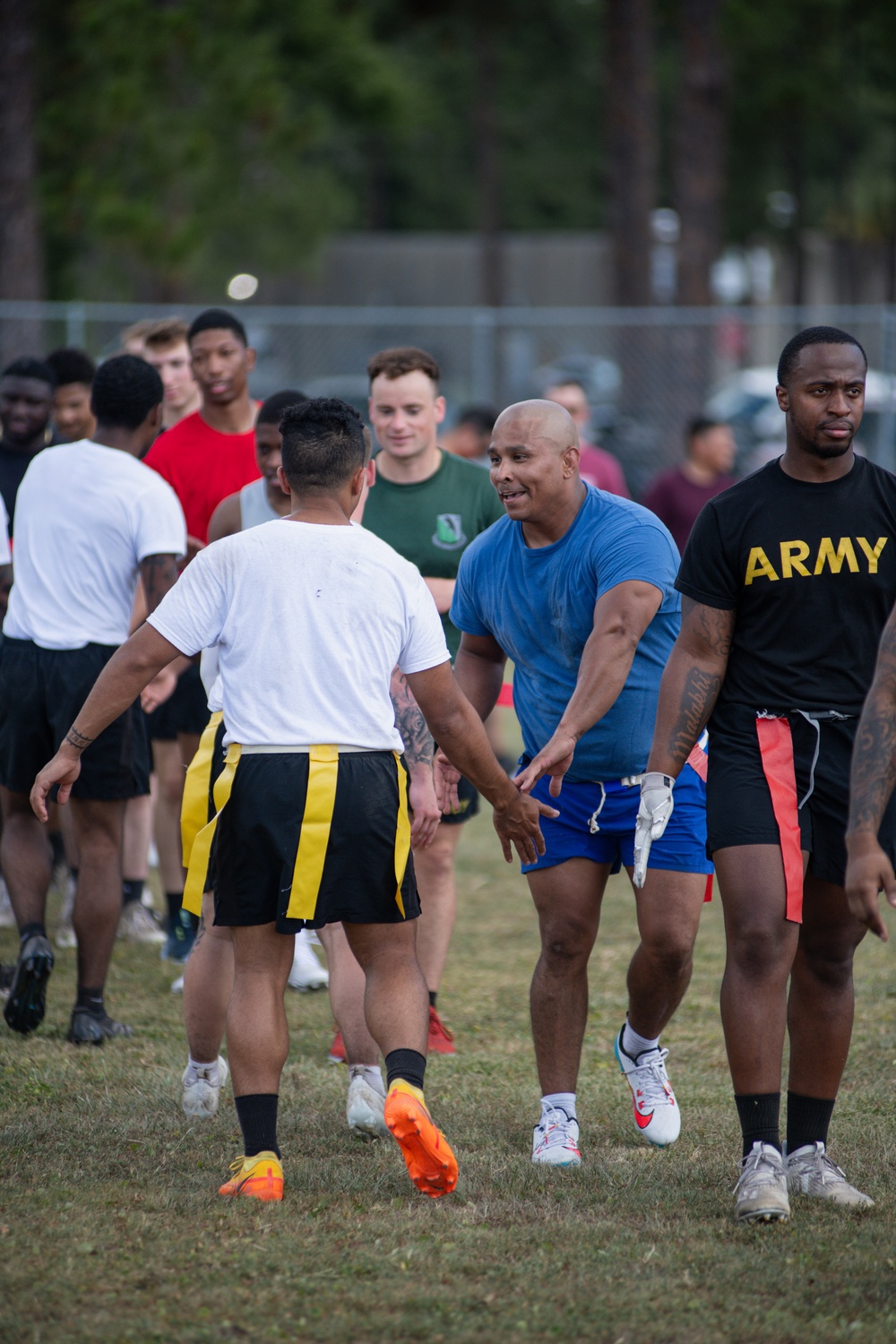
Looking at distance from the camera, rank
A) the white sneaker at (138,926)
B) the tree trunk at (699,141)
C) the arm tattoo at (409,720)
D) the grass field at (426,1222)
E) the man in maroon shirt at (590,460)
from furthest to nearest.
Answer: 1. the tree trunk at (699,141)
2. the man in maroon shirt at (590,460)
3. the white sneaker at (138,926)
4. the arm tattoo at (409,720)
5. the grass field at (426,1222)

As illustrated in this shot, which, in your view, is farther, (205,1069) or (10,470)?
(10,470)

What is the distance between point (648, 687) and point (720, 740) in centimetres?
57

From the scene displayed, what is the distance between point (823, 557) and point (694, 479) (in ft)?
20.5

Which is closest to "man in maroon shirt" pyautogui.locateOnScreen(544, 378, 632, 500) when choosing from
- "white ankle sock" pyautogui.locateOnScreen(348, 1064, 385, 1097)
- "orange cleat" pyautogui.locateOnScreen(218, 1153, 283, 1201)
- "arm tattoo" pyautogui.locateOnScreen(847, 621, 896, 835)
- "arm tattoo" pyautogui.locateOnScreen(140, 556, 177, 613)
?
"arm tattoo" pyautogui.locateOnScreen(140, 556, 177, 613)

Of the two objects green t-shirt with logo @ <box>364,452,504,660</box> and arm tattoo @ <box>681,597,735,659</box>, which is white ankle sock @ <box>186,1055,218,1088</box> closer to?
green t-shirt with logo @ <box>364,452,504,660</box>

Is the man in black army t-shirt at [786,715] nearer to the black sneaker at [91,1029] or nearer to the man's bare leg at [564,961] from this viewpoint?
the man's bare leg at [564,961]

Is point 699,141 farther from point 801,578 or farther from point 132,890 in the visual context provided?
point 801,578

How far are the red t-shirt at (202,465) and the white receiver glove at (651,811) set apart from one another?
10.2 feet

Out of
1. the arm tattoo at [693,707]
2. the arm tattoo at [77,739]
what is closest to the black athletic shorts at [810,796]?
the arm tattoo at [693,707]

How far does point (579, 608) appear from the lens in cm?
455

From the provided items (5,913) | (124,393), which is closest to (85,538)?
(124,393)

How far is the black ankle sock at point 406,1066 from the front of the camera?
13.1 feet

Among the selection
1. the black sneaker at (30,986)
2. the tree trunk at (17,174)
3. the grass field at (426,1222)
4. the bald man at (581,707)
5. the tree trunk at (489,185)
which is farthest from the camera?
the tree trunk at (489,185)

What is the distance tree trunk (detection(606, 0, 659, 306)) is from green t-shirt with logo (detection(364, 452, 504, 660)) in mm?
14557
